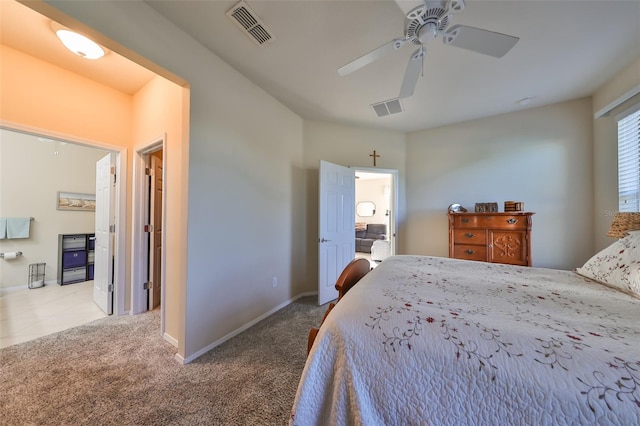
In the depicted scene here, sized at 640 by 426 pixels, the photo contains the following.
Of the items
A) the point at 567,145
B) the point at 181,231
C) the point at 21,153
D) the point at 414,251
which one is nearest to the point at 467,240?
the point at 414,251

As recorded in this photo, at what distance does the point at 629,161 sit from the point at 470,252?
5.24 ft

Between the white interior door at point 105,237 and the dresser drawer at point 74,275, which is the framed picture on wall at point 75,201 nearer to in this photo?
the dresser drawer at point 74,275

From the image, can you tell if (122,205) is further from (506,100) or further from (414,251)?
(506,100)

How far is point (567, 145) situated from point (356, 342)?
12.2 ft

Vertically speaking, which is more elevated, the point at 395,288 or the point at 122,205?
the point at 122,205

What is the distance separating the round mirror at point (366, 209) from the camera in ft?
25.3

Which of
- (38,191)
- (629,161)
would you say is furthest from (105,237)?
(629,161)

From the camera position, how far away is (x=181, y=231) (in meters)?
1.83

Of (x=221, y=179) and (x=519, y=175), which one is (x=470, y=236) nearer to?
(x=519, y=175)

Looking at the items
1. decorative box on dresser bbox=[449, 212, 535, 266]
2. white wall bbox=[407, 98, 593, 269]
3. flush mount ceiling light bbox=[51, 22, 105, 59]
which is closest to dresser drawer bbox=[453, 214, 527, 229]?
decorative box on dresser bbox=[449, 212, 535, 266]

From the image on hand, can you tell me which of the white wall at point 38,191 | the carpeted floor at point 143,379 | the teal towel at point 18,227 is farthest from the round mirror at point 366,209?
the teal towel at point 18,227

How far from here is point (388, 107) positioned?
2.77 meters

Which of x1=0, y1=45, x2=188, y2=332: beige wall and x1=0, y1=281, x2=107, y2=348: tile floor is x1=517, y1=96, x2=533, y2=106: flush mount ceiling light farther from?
x1=0, y1=281, x2=107, y2=348: tile floor

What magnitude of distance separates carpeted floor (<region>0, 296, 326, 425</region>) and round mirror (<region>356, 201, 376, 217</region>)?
19.6ft
